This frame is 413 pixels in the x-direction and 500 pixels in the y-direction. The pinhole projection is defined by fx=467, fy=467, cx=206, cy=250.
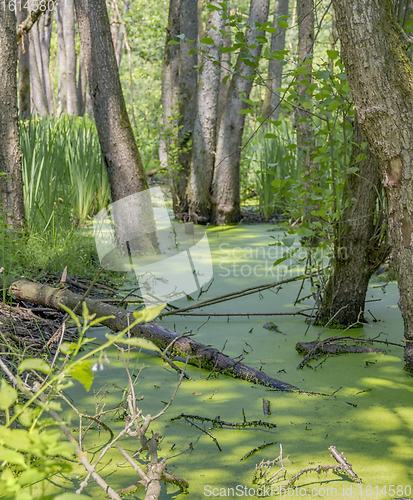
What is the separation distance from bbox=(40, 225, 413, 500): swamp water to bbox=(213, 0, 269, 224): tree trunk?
2.79 metres

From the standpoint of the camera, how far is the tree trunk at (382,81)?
140 cm

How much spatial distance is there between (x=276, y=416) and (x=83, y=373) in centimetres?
111

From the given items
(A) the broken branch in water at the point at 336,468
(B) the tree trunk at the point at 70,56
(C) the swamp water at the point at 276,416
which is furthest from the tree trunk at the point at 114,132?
(B) the tree trunk at the point at 70,56

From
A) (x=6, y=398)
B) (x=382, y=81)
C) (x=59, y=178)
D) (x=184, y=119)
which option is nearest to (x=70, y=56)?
(x=184, y=119)

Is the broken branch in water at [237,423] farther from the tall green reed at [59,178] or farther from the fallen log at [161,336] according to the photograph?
the tall green reed at [59,178]

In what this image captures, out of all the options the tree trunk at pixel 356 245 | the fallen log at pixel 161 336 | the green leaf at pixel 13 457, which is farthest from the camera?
the tree trunk at pixel 356 245

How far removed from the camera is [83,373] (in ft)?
1.93

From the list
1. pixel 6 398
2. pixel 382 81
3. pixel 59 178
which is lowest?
pixel 6 398

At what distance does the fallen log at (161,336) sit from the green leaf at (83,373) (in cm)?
95

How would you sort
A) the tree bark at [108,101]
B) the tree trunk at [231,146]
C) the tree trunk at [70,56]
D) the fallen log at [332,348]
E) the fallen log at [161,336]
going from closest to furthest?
the fallen log at [161,336] → the fallen log at [332,348] → the tree bark at [108,101] → the tree trunk at [231,146] → the tree trunk at [70,56]

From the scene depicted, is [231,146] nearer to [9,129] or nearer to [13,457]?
[9,129]

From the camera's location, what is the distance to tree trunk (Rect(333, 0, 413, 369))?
4.59 feet

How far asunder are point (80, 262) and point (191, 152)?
2.46m

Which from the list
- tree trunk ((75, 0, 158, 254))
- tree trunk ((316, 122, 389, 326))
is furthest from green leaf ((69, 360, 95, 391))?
tree trunk ((75, 0, 158, 254))
